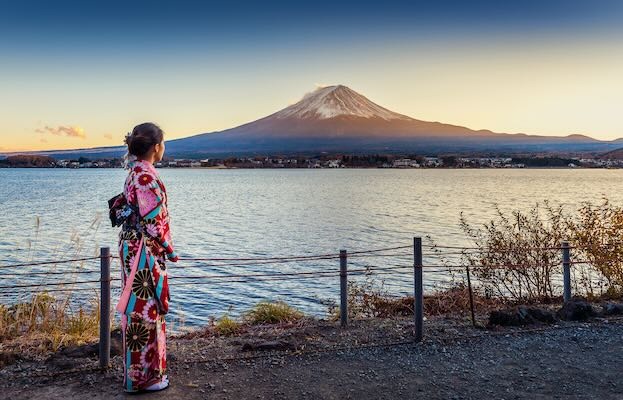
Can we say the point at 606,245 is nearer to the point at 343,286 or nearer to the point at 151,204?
the point at 343,286

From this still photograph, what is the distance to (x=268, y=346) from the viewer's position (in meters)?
6.30

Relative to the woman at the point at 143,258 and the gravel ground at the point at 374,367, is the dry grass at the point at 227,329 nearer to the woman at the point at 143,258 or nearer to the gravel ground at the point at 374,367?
the gravel ground at the point at 374,367

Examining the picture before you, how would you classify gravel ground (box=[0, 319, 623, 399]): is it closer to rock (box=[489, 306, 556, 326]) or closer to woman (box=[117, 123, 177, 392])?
rock (box=[489, 306, 556, 326])

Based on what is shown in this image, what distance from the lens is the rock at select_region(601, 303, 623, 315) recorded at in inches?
305

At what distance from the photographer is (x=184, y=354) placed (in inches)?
242

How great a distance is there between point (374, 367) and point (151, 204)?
8.84ft

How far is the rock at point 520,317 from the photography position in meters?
7.30

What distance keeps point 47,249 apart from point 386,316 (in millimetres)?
16135

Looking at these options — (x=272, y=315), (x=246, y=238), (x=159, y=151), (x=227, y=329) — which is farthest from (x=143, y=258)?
(x=246, y=238)

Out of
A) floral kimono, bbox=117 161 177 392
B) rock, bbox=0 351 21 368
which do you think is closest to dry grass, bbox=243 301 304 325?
rock, bbox=0 351 21 368

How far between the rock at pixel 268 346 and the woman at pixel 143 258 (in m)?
1.40

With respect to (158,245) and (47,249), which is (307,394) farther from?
(47,249)

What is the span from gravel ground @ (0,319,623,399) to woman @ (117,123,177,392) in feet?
1.05

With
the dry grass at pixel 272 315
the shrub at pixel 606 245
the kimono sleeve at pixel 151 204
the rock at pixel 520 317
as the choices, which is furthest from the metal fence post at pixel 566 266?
the kimono sleeve at pixel 151 204
